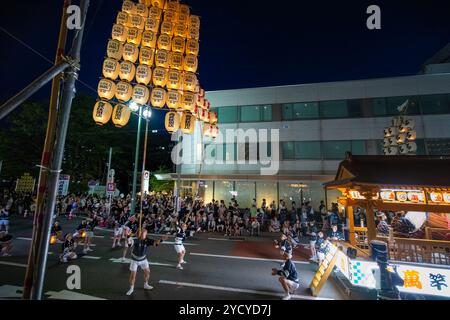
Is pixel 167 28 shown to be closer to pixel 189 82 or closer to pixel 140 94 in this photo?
pixel 189 82

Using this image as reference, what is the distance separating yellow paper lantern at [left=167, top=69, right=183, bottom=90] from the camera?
13312 mm

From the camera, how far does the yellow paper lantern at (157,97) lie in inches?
512

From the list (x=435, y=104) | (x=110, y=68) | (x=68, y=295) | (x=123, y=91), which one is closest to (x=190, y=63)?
(x=123, y=91)

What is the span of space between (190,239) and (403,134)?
15.9 metres

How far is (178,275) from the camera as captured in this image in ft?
27.0

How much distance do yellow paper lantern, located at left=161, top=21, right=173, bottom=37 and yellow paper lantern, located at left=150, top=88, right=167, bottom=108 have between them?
372 cm

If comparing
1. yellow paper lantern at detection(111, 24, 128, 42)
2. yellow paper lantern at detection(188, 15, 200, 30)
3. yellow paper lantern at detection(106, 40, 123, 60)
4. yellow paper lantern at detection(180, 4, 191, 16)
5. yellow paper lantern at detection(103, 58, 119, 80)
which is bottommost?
yellow paper lantern at detection(103, 58, 119, 80)

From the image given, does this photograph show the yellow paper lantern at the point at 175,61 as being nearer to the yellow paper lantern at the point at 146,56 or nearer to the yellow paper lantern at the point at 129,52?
the yellow paper lantern at the point at 146,56

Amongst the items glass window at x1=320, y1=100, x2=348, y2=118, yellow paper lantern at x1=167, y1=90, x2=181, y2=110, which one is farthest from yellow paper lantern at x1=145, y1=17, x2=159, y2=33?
glass window at x1=320, y1=100, x2=348, y2=118

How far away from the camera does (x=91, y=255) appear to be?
10359 mm

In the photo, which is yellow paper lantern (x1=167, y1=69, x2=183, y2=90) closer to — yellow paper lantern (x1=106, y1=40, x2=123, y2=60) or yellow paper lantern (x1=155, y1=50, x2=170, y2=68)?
yellow paper lantern (x1=155, y1=50, x2=170, y2=68)

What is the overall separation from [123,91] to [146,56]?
2.60 m

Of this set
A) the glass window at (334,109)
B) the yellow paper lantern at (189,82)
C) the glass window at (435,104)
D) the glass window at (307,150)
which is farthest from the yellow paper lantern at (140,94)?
the glass window at (435,104)
